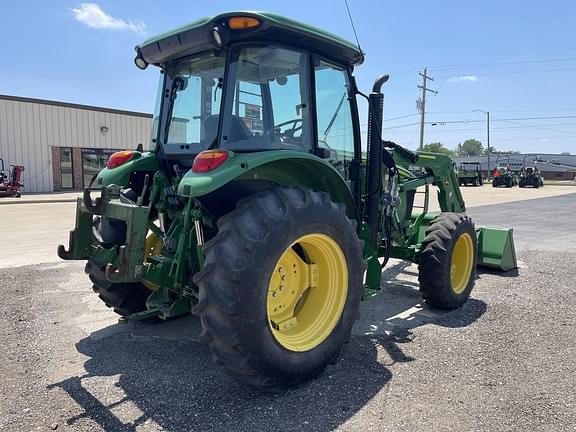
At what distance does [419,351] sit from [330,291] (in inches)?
39.8

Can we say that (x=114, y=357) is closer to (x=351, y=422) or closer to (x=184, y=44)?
(x=351, y=422)

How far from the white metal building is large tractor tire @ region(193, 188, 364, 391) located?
73.2 feet

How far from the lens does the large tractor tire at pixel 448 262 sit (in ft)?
16.4

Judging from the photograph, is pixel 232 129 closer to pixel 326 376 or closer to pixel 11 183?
pixel 326 376

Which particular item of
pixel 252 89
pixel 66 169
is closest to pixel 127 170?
pixel 252 89

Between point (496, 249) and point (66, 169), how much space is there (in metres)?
22.5

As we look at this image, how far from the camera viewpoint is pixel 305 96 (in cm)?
384

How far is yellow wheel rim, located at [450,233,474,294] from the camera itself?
18.0 ft

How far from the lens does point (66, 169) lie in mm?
24062

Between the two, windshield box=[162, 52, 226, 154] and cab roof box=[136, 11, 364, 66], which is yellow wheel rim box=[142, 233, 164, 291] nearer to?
windshield box=[162, 52, 226, 154]

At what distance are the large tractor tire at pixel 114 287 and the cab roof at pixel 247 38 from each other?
4.97 feet

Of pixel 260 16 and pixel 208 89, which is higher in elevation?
pixel 260 16

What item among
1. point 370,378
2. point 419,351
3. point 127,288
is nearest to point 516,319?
point 419,351

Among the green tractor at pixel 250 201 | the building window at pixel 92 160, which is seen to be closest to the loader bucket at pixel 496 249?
the green tractor at pixel 250 201
